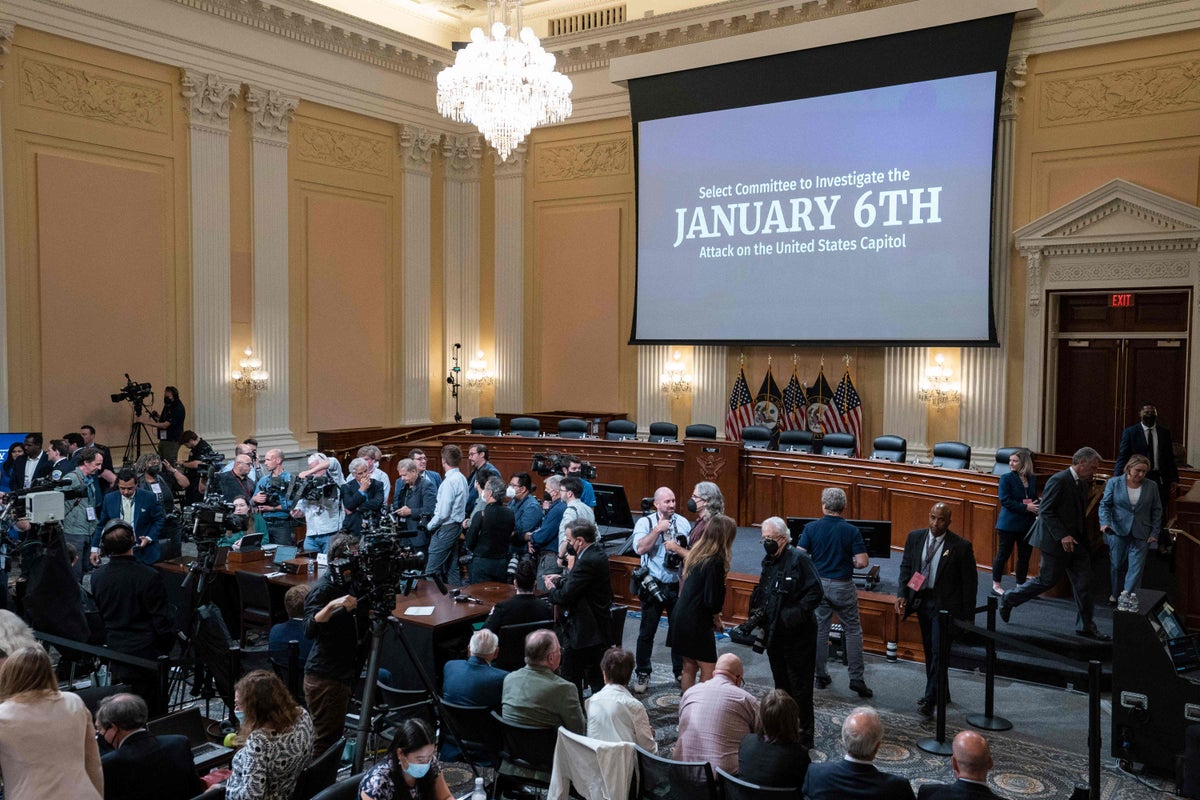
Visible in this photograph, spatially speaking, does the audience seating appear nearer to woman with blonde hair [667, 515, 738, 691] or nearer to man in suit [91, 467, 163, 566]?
woman with blonde hair [667, 515, 738, 691]

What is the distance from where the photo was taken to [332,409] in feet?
51.9

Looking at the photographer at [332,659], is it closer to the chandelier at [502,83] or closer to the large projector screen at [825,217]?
the chandelier at [502,83]

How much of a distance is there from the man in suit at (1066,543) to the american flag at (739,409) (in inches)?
287

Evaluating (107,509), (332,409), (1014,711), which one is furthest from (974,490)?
(332,409)

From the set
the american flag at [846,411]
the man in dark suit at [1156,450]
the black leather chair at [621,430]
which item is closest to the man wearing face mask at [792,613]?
the man in dark suit at [1156,450]

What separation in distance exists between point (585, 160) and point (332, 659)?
12.8 metres

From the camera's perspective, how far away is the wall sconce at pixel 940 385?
43.6 ft

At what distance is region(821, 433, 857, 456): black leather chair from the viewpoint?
12.2 meters

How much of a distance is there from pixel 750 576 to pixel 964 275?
6383 mm

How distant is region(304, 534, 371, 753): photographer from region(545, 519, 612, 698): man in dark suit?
1.37 metres

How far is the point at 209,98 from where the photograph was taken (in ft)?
45.3

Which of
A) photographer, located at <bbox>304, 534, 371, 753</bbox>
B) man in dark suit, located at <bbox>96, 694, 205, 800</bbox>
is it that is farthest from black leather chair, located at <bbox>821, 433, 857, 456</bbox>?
man in dark suit, located at <bbox>96, 694, 205, 800</bbox>

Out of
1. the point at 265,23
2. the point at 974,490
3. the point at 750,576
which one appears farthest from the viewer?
the point at 265,23

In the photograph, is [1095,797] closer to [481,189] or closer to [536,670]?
[536,670]
